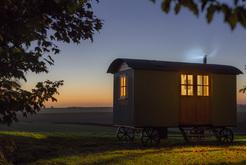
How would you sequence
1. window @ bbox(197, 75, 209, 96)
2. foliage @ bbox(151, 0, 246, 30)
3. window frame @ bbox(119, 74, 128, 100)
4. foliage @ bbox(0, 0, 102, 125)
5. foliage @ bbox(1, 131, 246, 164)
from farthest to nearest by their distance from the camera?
window @ bbox(197, 75, 209, 96), window frame @ bbox(119, 74, 128, 100), foliage @ bbox(1, 131, 246, 164), foliage @ bbox(0, 0, 102, 125), foliage @ bbox(151, 0, 246, 30)

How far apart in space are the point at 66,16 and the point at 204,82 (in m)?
10.9

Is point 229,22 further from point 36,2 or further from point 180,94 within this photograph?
point 180,94

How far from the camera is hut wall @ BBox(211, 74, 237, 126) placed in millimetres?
18562

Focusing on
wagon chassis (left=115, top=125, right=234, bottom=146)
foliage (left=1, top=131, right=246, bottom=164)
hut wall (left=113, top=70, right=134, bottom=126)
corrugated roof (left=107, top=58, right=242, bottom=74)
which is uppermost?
corrugated roof (left=107, top=58, right=242, bottom=74)

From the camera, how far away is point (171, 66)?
17.6 meters

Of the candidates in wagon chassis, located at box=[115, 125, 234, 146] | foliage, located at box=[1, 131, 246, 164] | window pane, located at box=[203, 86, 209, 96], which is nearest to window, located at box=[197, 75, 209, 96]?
window pane, located at box=[203, 86, 209, 96]

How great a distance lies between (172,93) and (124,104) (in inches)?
97.8

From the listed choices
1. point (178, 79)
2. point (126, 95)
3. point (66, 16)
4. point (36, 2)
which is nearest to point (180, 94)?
point (178, 79)

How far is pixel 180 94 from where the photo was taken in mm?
17797

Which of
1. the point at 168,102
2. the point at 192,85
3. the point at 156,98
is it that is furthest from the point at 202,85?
the point at 156,98

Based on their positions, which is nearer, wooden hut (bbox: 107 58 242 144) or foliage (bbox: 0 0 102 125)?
foliage (bbox: 0 0 102 125)

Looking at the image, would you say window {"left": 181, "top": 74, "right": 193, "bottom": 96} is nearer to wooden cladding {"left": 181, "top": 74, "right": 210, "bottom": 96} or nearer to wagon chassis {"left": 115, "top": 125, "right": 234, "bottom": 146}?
wooden cladding {"left": 181, "top": 74, "right": 210, "bottom": 96}

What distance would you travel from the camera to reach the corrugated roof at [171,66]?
16859mm

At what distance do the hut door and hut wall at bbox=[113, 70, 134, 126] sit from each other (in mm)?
2701
